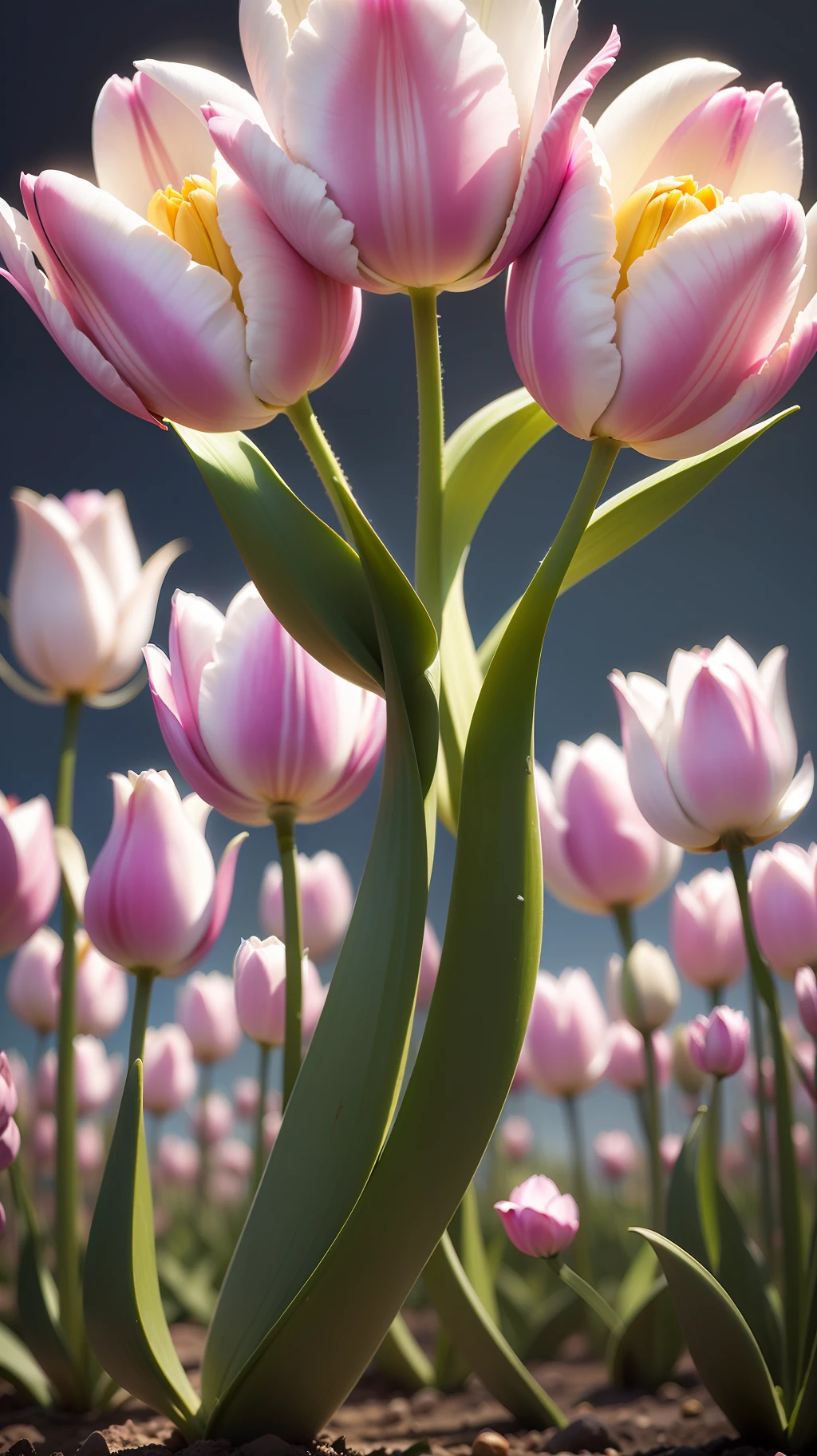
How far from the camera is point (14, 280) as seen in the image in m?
0.39

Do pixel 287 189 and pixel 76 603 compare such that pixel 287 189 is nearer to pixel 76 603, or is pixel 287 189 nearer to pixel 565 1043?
pixel 76 603

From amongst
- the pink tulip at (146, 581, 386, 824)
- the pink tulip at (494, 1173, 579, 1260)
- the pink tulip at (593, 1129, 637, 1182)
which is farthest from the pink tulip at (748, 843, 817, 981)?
the pink tulip at (593, 1129, 637, 1182)

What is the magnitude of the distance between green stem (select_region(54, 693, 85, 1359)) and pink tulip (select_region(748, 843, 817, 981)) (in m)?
0.46

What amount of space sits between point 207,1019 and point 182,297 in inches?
39.7

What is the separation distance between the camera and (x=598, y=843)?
0.74 meters

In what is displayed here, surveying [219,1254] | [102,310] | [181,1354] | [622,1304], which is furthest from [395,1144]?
[219,1254]

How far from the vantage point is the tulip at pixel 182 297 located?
1.15ft

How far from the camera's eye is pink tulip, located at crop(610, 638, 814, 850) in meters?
0.55

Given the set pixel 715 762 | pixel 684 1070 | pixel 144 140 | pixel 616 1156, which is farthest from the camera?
pixel 616 1156

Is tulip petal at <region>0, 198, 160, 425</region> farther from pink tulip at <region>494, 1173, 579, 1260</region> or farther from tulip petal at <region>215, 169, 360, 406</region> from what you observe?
pink tulip at <region>494, 1173, 579, 1260</region>

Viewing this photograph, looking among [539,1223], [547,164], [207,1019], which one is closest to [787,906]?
[539,1223]

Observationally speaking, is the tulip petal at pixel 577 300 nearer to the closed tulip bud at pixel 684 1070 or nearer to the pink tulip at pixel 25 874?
the pink tulip at pixel 25 874

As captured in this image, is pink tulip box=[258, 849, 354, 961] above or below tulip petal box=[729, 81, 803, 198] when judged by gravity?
below

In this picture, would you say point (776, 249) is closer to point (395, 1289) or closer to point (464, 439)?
point (464, 439)
